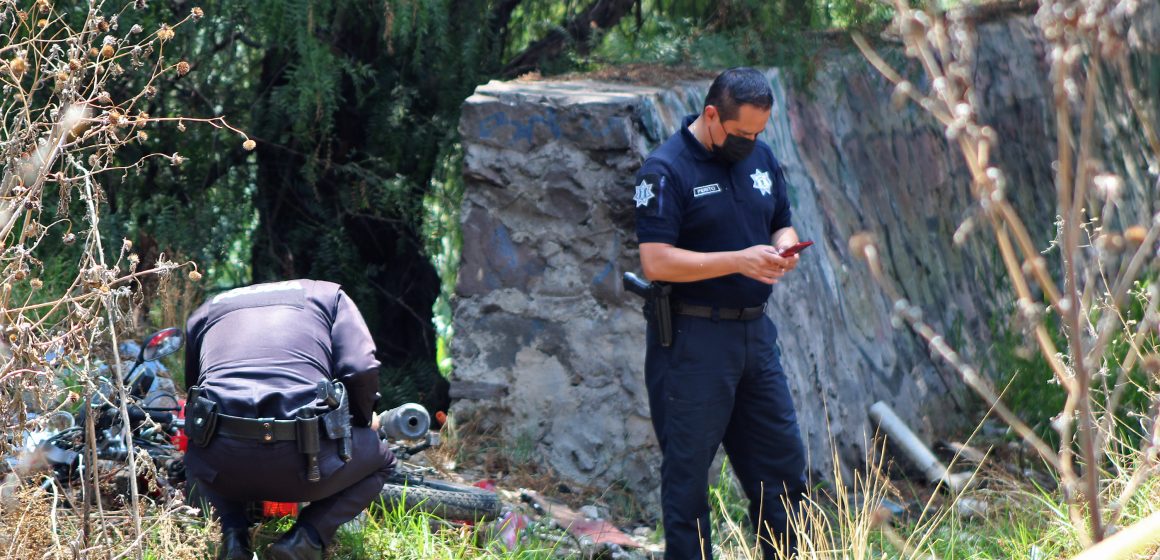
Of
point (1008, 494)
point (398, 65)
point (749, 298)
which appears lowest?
point (1008, 494)

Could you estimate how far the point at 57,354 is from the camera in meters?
2.95

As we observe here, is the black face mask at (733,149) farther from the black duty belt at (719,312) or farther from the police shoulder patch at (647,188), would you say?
the black duty belt at (719,312)

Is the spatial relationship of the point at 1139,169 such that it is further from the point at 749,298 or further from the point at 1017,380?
the point at 749,298

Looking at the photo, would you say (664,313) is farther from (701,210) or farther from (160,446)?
(160,446)

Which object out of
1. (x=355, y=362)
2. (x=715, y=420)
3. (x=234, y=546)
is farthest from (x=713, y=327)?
(x=234, y=546)

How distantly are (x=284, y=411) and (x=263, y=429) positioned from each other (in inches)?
2.9

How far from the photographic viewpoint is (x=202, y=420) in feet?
11.1

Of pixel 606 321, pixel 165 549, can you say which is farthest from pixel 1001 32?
pixel 165 549

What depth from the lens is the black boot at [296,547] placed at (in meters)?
3.41

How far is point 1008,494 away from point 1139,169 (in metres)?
4.31

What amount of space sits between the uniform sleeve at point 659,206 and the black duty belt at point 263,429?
122cm

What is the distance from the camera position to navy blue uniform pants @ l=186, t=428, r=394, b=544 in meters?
3.40

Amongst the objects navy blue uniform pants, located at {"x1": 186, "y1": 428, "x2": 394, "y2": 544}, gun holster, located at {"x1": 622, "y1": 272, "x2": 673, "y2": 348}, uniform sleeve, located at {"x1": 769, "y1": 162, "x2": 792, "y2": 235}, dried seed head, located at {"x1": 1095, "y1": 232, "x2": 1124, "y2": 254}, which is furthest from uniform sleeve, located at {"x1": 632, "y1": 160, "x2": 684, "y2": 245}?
dried seed head, located at {"x1": 1095, "y1": 232, "x2": 1124, "y2": 254}

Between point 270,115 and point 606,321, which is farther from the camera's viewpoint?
point 270,115
